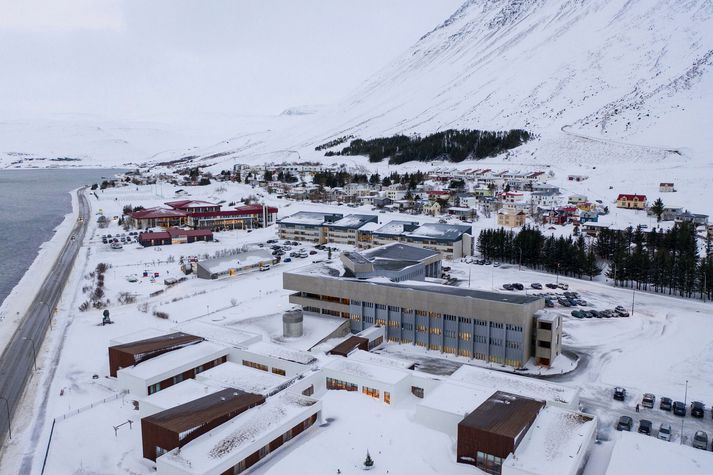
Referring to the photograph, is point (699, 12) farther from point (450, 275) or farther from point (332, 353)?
point (332, 353)

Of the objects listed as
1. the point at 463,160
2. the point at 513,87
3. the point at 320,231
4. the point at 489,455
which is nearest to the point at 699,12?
the point at 513,87

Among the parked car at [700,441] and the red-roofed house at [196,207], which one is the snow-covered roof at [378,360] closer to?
the parked car at [700,441]

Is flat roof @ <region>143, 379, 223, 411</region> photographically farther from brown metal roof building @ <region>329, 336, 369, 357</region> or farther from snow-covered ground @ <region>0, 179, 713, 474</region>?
brown metal roof building @ <region>329, 336, 369, 357</region>

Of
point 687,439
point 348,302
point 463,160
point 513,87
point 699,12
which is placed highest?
point 699,12

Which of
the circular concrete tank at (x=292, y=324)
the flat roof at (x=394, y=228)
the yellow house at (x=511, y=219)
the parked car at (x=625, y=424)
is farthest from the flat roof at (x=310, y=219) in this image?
the parked car at (x=625, y=424)

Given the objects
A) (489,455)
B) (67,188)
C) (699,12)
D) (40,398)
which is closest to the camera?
(489,455)

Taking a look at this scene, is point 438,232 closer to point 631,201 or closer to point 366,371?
point 631,201
